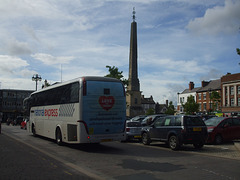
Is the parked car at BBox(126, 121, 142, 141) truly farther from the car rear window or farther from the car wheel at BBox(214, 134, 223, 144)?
the car rear window

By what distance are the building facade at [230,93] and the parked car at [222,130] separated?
46.3 meters

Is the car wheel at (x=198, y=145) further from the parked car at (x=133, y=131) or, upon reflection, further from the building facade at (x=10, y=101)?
the building facade at (x=10, y=101)

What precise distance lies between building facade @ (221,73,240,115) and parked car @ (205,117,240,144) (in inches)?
1822

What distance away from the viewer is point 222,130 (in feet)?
49.5

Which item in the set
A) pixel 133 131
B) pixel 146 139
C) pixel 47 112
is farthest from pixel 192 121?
pixel 47 112

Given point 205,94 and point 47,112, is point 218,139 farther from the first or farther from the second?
point 205,94

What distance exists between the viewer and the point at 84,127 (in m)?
12.0

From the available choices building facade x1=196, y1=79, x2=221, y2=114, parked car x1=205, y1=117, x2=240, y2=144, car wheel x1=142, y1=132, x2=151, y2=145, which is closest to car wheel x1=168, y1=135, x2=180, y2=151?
car wheel x1=142, y1=132, x2=151, y2=145

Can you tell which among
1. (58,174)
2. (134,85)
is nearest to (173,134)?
(58,174)

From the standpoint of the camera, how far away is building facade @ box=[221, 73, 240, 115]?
59.4m

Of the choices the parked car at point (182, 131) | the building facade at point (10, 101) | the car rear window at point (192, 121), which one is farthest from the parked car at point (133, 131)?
the building facade at point (10, 101)

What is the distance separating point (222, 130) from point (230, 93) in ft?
166

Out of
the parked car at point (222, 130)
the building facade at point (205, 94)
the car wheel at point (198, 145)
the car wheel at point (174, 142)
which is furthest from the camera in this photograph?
the building facade at point (205, 94)

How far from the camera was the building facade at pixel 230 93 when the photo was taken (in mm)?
59438
